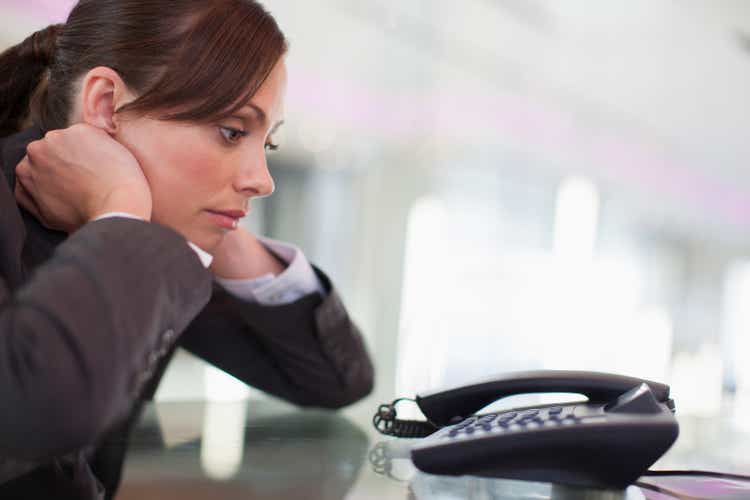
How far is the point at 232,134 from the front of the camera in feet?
2.62

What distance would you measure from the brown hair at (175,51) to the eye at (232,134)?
0.8 inches

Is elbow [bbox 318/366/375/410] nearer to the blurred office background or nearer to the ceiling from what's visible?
the blurred office background

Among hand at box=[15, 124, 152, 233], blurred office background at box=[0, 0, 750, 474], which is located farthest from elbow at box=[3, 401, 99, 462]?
blurred office background at box=[0, 0, 750, 474]

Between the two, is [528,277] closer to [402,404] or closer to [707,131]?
[707,131]

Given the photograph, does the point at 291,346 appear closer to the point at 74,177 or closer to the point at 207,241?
the point at 207,241

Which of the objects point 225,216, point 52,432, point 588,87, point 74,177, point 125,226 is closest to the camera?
point 52,432

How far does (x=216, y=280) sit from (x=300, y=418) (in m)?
0.24

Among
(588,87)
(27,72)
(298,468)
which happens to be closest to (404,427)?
(298,468)

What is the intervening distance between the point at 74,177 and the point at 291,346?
0.43m

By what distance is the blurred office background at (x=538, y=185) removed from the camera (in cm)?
215

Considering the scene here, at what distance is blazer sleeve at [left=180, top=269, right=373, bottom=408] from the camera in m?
1.04

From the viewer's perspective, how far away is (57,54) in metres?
0.85

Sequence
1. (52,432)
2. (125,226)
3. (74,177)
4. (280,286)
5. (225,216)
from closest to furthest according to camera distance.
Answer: (52,432) → (125,226) → (74,177) → (225,216) → (280,286)

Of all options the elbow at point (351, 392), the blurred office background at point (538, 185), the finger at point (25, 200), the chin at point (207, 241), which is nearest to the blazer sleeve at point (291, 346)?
the elbow at point (351, 392)
